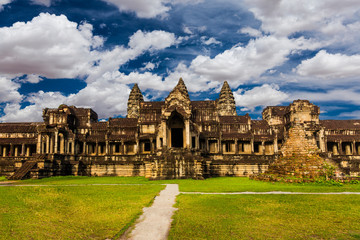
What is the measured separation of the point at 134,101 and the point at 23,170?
157ft

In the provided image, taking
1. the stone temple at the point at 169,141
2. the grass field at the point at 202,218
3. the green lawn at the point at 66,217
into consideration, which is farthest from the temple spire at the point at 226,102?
the green lawn at the point at 66,217

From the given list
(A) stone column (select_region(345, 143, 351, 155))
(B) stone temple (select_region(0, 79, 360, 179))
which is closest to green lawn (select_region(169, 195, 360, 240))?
(B) stone temple (select_region(0, 79, 360, 179))

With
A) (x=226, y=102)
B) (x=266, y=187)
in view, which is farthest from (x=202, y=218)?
(x=226, y=102)

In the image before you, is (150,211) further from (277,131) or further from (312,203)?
(277,131)

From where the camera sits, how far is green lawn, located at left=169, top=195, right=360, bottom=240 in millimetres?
8383

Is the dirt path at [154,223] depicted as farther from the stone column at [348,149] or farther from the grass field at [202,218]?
the stone column at [348,149]

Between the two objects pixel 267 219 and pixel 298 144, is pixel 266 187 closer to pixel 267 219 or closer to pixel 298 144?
pixel 298 144

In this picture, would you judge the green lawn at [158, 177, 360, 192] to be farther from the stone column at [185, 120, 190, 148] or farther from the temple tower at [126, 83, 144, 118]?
the temple tower at [126, 83, 144, 118]

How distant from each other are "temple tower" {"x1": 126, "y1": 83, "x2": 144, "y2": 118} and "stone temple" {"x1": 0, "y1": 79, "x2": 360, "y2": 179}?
27.6 metres

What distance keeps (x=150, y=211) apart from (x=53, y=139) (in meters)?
33.7

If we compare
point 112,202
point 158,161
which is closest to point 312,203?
point 112,202

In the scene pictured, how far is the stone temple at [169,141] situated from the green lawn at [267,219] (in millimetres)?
17593

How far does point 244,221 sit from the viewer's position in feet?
32.4

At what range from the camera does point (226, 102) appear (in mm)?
77812
